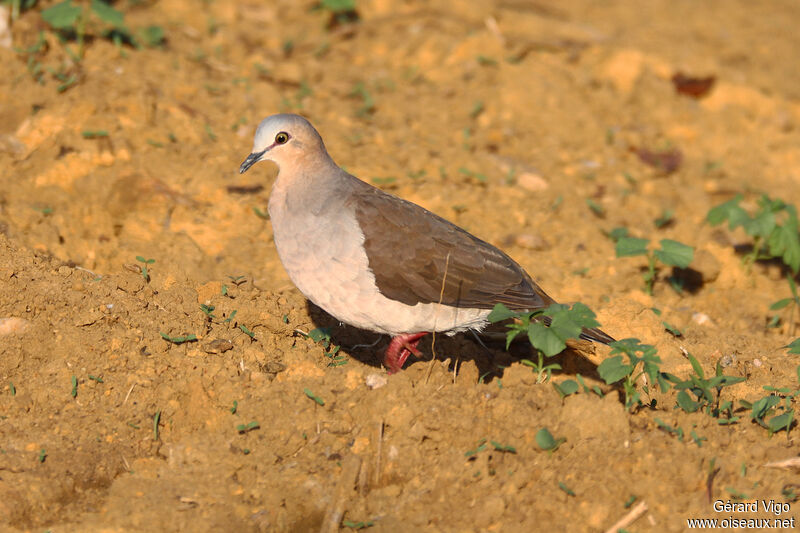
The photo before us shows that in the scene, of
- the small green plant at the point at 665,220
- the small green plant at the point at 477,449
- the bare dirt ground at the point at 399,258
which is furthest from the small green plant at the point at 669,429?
the small green plant at the point at 665,220

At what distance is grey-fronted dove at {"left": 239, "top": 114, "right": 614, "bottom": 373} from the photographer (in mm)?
4340

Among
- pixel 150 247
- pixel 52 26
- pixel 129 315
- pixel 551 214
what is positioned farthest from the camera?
pixel 52 26

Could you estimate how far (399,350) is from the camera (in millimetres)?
4840

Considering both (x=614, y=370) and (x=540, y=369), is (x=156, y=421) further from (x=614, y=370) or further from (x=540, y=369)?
(x=614, y=370)

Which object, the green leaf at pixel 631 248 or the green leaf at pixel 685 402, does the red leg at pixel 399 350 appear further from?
the green leaf at pixel 631 248

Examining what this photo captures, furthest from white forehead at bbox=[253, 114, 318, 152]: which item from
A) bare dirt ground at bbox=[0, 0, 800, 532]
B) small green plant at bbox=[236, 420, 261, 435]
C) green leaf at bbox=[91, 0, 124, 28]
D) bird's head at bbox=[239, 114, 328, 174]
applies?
green leaf at bbox=[91, 0, 124, 28]

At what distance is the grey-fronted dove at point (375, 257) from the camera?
4340 millimetres

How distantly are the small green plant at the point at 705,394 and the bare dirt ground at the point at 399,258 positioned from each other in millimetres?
89

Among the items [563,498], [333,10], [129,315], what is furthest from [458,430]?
[333,10]

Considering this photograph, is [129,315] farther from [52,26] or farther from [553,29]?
[553,29]

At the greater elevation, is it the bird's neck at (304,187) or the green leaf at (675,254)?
the bird's neck at (304,187)

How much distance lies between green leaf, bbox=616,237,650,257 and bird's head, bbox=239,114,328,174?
2.19 metres

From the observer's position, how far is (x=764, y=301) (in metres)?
6.05

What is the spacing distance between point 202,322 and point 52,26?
3.83 meters
